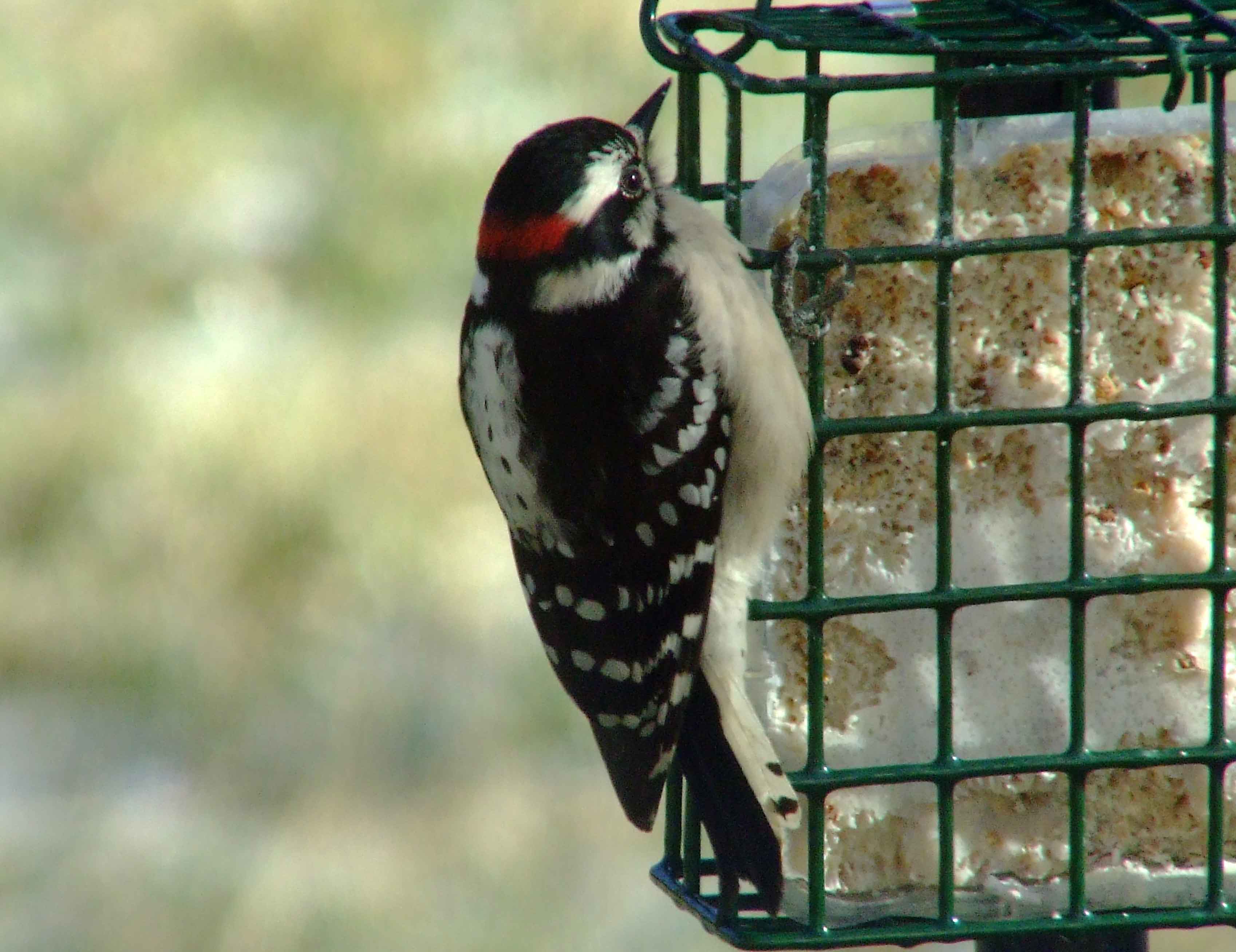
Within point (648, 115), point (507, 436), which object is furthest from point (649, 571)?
point (648, 115)

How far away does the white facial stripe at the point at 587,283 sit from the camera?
8.11 feet

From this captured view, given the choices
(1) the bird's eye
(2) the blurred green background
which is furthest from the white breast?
(2) the blurred green background

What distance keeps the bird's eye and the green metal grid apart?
0.25 feet

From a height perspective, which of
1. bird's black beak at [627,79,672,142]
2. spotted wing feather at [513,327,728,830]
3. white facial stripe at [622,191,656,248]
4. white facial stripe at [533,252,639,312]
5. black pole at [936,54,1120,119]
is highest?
black pole at [936,54,1120,119]

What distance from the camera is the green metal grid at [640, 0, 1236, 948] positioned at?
227 cm

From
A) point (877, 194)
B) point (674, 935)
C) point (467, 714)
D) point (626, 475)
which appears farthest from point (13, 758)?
point (877, 194)

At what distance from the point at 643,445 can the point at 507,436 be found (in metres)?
0.18

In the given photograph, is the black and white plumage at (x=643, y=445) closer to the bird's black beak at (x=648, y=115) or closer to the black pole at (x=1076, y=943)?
the bird's black beak at (x=648, y=115)

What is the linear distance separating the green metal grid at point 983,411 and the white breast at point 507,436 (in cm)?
30

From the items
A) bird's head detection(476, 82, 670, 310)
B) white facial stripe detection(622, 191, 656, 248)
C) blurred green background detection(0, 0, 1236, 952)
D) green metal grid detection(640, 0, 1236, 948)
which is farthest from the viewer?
blurred green background detection(0, 0, 1236, 952)

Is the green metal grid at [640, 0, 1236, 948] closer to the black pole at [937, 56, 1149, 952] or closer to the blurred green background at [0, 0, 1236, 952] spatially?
the black pole at [937, 56, 1149, 952]

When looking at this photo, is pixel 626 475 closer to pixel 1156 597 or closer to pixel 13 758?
pixel 1156 597

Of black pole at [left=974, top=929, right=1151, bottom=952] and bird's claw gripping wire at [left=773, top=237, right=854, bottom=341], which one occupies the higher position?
bird's claw gripping wire at [left=773, top=237, right=854, bottom=341]

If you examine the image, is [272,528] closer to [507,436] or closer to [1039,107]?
[507,436]
